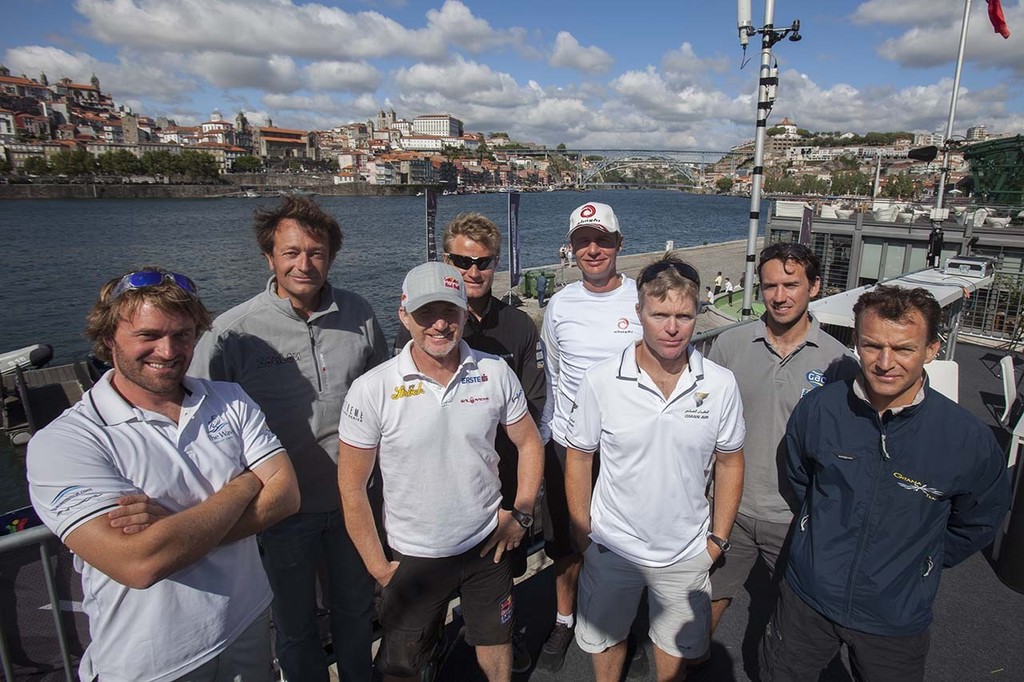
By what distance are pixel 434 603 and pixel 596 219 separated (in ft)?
6.45

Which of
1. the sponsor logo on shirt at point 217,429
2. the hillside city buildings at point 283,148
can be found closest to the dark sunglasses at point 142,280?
the sponsor logo on shirt at point 217,429

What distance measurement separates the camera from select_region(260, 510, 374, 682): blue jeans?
95.9 inches

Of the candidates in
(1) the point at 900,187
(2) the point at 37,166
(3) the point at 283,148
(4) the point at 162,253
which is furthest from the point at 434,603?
(3) the point at 283,148

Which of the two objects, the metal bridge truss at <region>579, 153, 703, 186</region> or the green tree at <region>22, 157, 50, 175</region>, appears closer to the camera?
the green tree at <region>22, 157, 50, 175</region>

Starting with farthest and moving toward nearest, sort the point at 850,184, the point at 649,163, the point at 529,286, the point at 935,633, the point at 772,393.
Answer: the point at 649,163 → the point at 850,184 → the point at 529,286 → the point at 935,633 → the point at 772,393

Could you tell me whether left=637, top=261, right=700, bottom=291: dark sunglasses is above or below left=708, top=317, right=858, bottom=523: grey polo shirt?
above

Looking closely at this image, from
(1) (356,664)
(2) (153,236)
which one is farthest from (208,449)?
(2) (153,236)

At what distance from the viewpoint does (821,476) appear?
219cm

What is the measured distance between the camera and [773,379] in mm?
2664

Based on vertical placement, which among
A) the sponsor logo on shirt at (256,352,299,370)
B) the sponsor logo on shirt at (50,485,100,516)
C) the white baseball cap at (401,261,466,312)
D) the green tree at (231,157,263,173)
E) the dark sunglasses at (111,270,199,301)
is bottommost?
the sponsor logo on shirt at (50,485,100,516)

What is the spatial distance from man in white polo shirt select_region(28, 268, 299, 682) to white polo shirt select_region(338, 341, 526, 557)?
→ 361 mm

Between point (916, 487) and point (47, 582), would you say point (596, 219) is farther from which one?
point (47, 582)

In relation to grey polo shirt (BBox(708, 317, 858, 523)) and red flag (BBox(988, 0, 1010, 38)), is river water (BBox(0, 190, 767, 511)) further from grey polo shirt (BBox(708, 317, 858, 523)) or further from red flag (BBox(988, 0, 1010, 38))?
red flag (BBox(988, 0, 1010, 38))

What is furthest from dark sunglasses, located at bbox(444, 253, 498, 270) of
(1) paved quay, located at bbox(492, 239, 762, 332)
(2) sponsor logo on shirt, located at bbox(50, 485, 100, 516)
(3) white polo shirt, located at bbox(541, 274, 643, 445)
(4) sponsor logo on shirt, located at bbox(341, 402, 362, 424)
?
(1) paved quay, located at bbox(492, 239, 762, 332)
